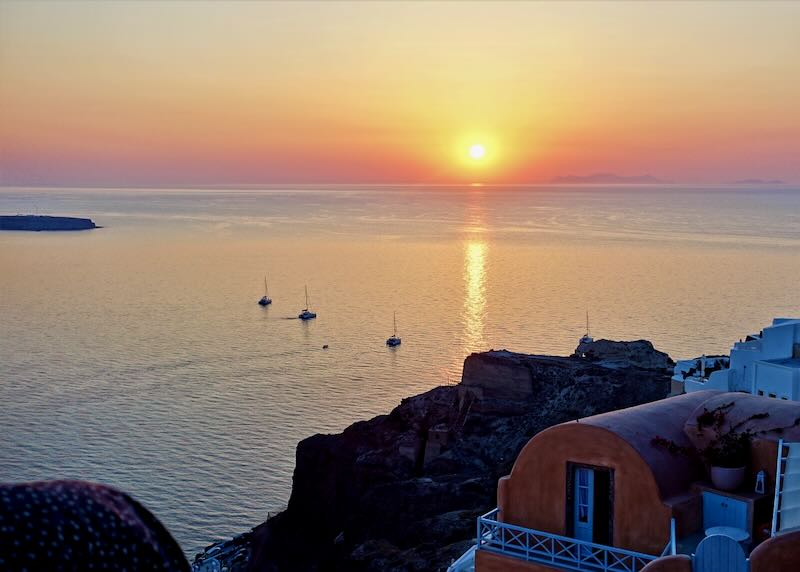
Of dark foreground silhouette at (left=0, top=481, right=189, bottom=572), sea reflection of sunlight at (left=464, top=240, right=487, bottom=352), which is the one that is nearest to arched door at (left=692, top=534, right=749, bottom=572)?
dark foreground silhouette at (left=0, top=481, right=189, bottom=572)

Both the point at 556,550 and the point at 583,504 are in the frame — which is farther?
the point at 583,504

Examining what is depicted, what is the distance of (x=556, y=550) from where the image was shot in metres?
12.8

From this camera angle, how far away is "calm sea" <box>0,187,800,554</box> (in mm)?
46812

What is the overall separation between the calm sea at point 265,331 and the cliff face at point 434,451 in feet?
14.9

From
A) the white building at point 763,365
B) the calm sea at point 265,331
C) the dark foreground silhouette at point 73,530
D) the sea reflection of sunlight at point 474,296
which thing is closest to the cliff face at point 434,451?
the calm sea at point 265,331

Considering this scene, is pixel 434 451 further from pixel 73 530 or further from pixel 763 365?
pixel 73 530

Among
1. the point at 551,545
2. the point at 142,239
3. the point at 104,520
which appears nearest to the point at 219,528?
the point at 551,545

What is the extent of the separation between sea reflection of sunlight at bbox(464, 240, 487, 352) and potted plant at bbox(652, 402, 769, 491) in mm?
60061

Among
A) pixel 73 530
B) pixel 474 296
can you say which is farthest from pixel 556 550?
pixel 474 296

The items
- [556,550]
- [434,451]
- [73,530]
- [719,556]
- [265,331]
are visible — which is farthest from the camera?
[265,331]

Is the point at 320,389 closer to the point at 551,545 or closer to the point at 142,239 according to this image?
the point at 551,545

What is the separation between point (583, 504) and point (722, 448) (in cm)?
216

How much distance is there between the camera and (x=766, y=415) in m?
13.2

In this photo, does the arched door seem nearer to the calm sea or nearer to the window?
the window
